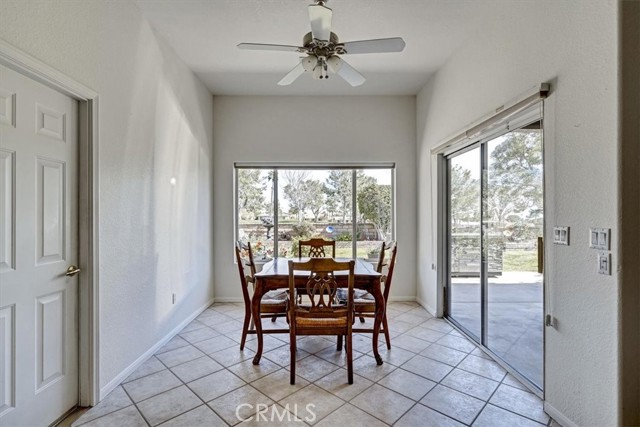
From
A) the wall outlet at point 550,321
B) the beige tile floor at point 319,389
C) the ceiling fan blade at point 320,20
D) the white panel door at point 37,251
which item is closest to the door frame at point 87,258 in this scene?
the white panel door at point 37,251

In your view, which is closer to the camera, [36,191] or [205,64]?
[36,191]

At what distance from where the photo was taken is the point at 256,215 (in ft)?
15.3

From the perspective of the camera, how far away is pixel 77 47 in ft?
6.52

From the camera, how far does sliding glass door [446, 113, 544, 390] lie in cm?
230

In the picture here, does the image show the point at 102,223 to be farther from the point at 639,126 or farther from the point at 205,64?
the point at 639,126

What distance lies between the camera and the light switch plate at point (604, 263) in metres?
1.59

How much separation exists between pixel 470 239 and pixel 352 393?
193 centimetres

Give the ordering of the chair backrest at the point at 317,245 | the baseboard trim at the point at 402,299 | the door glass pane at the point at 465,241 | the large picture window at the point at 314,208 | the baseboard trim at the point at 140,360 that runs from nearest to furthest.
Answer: the baseboard trim at the point at 140,360 → the door glass pane at the point at 465,241 → the chair backrest at the point at 317,245 → the baseboard trim at the point at 402,299 → the large picture window at the point at 314,208

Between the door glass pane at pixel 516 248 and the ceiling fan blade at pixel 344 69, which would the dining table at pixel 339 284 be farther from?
the ceiling fan blade at pixel 344 69

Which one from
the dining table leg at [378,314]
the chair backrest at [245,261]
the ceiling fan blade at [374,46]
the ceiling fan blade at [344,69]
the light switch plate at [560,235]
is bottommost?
the dining table leg at [378,314]

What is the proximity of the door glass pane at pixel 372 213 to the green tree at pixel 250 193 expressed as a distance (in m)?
1.44

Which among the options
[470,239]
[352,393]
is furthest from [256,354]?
[470,239]

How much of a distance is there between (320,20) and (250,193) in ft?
9.84

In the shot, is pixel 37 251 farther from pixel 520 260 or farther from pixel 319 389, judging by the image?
pixel 520 260
